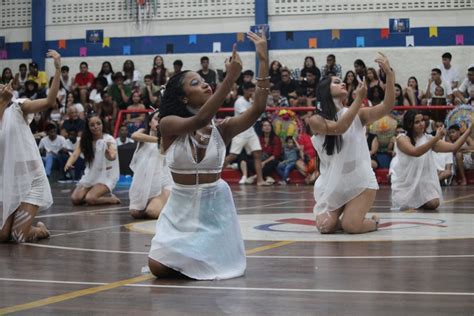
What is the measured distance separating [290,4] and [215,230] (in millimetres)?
18046

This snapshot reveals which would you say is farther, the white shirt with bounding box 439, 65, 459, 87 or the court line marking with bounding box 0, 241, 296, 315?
the white shirt with bounding box 439, 65, 459, 87

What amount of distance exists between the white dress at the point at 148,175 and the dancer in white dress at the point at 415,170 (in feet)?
9.95

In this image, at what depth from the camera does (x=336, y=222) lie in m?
9.37

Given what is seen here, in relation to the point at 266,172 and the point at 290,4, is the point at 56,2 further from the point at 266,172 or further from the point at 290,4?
the point at 266,172

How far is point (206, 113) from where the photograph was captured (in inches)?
246

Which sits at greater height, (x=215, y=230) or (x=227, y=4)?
(x=227, y=4)

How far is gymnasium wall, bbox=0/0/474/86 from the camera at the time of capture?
22.6 meters

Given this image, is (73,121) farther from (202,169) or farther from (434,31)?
(202,169)

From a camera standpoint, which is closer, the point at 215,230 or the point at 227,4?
the point at 215,230

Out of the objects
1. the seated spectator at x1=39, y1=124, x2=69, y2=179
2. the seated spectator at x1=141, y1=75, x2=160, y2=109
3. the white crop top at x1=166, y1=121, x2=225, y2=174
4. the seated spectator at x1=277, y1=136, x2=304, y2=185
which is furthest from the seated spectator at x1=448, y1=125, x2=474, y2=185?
the white crop top at x1=166, y1=121, x2=225, y2=174

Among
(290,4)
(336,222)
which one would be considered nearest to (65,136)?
(290,4)

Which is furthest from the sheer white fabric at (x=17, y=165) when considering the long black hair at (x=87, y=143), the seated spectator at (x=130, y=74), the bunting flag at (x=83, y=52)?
the bunting flag at (x=83, y=52)

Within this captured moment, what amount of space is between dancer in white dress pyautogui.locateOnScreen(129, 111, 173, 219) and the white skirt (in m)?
5.03

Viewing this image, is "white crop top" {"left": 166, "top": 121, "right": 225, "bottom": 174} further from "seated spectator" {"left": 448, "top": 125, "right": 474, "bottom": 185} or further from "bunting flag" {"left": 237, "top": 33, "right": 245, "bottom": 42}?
"bunting flag" {"left": 237, "top": 33, "right": 245, "bottom": 42}
